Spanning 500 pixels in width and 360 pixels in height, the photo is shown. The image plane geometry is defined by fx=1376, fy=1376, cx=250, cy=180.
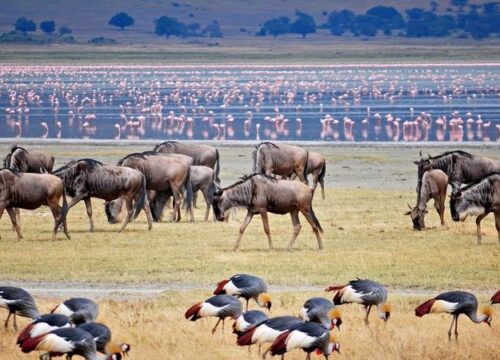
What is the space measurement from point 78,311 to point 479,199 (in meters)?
9.12

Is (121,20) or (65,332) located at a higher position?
(65,332)

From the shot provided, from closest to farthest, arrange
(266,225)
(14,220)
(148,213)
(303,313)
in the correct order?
(303,313)
(266,225)
(14,220)
(148,213)

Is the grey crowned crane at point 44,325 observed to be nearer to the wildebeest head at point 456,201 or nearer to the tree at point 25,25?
the wildebeest head at point 456,201

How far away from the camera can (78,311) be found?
12461 millimetres

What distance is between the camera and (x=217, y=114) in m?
62.7

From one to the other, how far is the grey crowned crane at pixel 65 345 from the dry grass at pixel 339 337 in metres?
1.42

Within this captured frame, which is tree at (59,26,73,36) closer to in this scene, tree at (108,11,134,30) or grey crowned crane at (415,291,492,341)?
tree at (108,11,134,30)

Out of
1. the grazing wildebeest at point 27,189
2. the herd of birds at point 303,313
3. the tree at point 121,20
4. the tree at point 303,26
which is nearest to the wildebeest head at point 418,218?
the grazing wildebeest at point 27,189

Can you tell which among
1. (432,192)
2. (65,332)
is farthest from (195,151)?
(65,332)

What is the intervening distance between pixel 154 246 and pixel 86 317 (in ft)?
26.6

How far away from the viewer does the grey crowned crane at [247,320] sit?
11.8m

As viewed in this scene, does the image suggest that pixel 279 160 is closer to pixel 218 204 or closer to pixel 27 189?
pixel 218 204

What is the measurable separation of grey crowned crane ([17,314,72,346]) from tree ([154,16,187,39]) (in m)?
176

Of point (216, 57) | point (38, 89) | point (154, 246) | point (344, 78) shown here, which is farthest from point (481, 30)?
point (154, 246)
